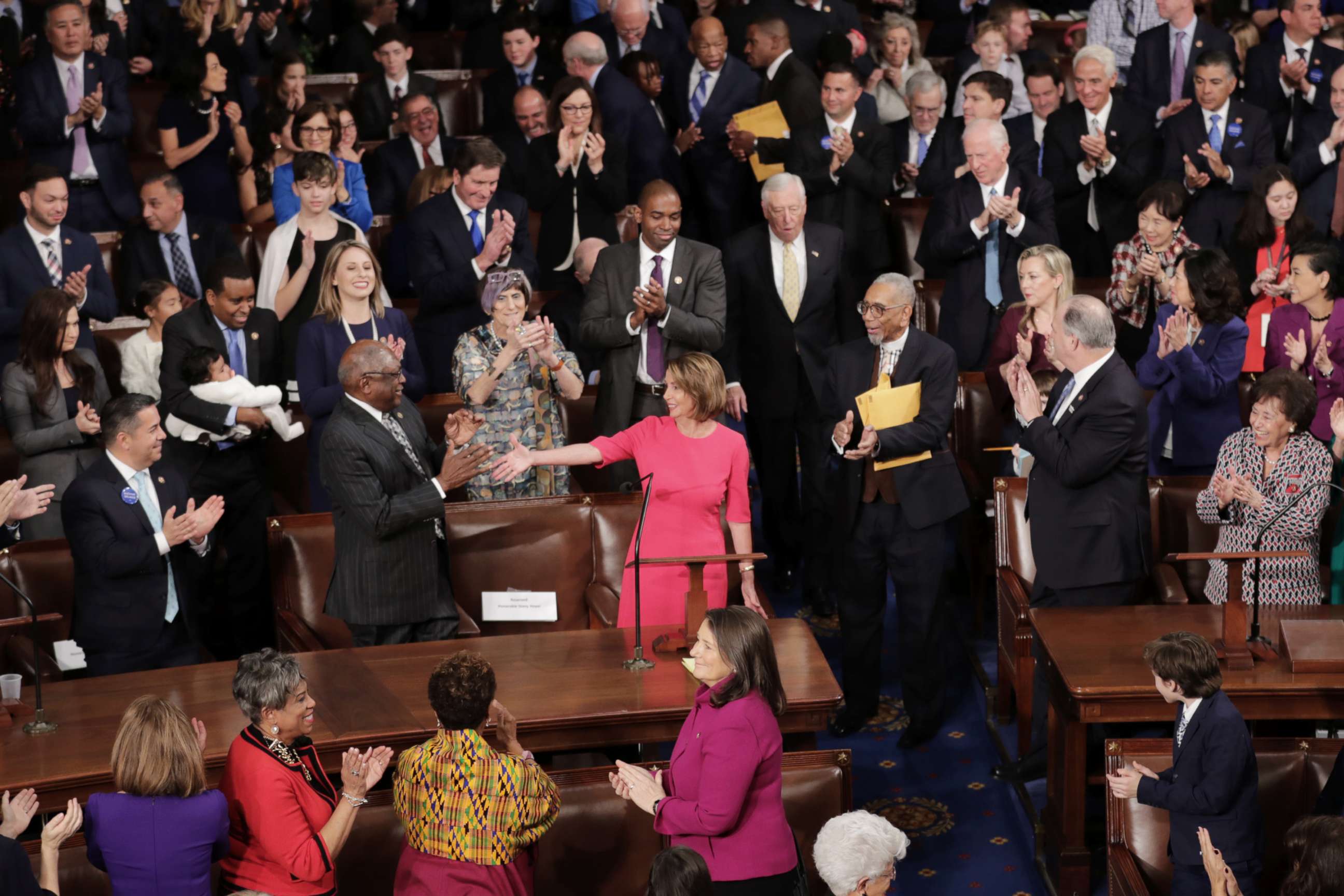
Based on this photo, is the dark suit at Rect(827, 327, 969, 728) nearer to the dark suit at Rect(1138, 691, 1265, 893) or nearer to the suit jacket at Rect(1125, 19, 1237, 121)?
the dark suit at Rect(1138, 691, 1265, 893)

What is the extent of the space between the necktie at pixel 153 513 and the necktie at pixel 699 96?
4133 mm

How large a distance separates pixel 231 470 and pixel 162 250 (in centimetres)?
158

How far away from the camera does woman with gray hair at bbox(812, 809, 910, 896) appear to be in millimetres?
3330

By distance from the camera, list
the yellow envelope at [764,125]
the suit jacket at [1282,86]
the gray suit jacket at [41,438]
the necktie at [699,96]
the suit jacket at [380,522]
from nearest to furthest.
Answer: the suit jacket at [380,522]
the gray suit jacket at [41,438]
the yellow envelope at [764,125]
the necktie at [699,96]
the suit jacket at [1282,86]

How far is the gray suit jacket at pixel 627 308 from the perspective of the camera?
18.6 ft

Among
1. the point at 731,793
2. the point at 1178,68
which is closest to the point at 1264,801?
the point at 731,793

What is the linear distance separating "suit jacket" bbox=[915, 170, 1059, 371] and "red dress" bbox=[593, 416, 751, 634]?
2408 millimetres

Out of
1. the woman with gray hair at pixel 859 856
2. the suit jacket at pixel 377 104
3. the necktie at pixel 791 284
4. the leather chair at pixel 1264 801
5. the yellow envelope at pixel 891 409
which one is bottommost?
the leather chair at pixel 1264 801

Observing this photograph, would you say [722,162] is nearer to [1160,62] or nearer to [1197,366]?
[1160,62]

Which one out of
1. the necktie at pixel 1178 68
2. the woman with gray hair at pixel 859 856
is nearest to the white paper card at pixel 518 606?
the woman with gray hair at pixel 859 856

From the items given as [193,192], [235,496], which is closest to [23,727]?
[235,496]

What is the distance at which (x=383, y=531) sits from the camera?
449 cm

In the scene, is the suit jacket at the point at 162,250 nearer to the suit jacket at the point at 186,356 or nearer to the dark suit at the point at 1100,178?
the suit jacket at the point at 186,356

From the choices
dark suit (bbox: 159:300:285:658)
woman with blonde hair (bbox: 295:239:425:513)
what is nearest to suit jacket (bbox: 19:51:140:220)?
dark suit (bbox: 159:300:285:658)
